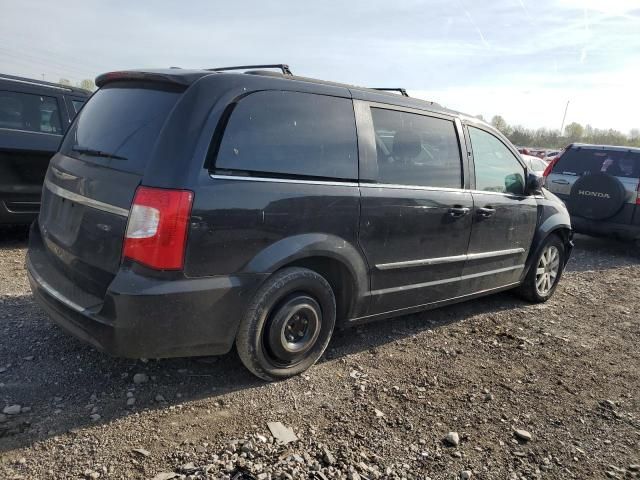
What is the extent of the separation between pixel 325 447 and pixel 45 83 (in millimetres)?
5553

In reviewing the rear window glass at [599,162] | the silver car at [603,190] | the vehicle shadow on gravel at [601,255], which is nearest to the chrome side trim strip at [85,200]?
the vehicle shadow on gravel at [601,255]

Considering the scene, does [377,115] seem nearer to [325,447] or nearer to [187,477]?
[325,447]

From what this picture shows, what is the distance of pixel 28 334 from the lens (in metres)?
3.47

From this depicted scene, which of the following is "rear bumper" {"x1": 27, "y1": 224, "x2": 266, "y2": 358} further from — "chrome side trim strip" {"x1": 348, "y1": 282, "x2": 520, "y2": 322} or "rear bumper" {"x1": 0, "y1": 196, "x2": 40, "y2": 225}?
"rear bumper" {"x1": 0, "y1": 196, "x2": 40, "y2": 225}

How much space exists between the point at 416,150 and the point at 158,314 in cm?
225

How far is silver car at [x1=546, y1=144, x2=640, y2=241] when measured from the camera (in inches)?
301

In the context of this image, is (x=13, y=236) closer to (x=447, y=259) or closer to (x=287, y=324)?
(x=287, y=324)

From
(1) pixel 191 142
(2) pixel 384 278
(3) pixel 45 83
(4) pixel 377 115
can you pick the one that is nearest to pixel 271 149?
(1) pixel 191 142

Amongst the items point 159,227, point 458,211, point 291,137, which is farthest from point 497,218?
point 159,227

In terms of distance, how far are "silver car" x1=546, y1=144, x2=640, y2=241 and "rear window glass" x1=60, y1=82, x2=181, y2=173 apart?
7.26 meters

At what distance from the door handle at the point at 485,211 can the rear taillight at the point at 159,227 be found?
2.56 meters

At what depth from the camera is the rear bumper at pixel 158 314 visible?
8.12ft

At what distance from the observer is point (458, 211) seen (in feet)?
12.7

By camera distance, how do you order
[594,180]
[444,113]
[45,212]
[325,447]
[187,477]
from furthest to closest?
1. [594,180]
2. [444,113]
3. [45,212]
4. [325,447]
5. [187,477]
